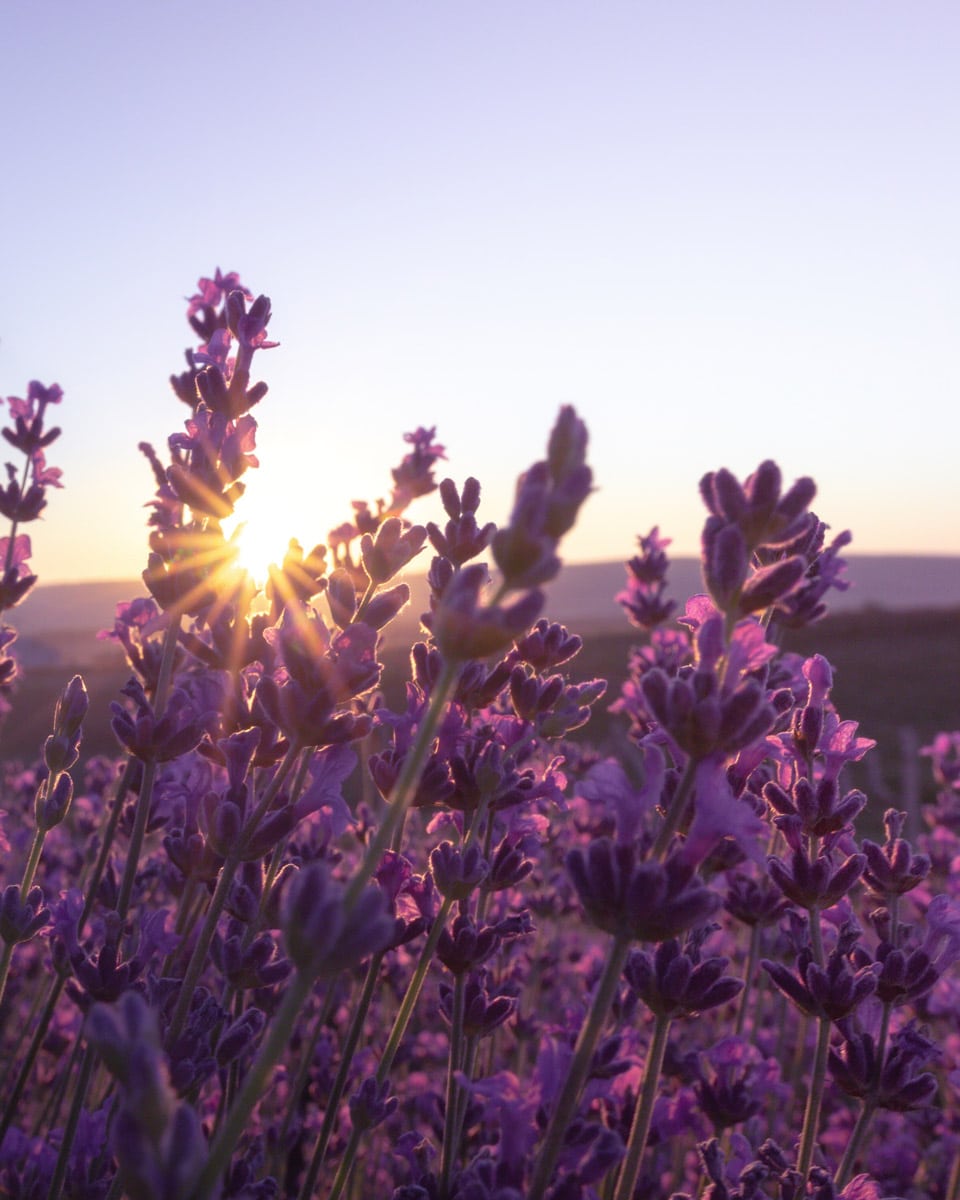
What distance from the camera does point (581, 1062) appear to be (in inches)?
43.3

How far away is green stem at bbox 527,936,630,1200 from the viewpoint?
1.07 metres

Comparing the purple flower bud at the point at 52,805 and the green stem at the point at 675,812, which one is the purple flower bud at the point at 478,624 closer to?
the green stem at the point at 675,812

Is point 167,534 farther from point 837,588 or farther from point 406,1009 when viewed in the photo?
point 837,588

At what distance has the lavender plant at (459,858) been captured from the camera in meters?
1.01

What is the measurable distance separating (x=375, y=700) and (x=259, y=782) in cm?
50

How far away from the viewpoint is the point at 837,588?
3.20 meters

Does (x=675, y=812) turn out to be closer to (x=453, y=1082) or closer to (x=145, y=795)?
(x=453, y=1082)

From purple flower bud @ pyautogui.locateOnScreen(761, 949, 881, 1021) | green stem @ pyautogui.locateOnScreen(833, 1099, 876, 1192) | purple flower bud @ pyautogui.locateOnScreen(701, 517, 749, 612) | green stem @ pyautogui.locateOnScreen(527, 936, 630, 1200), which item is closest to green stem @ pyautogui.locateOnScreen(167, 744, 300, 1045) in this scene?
green stem @ pyautogui.locateOnScreen(527, 936, 630, 1200)

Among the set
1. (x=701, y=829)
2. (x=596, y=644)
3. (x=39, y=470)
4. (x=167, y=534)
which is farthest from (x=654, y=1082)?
(x=596, y=644)

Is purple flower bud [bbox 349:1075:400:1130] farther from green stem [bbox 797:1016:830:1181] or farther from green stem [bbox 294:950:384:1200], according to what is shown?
green stem [bbox 797:1016:830:1181]

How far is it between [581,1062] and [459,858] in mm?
665

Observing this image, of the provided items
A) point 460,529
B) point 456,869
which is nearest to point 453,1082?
point 456,869

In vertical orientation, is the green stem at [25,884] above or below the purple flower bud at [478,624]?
below

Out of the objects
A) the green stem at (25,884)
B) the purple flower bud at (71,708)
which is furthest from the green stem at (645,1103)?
the purple flower bud at (71,708)
